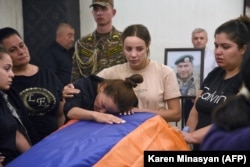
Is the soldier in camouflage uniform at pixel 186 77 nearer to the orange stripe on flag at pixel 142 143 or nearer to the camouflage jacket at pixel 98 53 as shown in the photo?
the camouflage jacket at pixel 98 53

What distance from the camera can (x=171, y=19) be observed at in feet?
15.8

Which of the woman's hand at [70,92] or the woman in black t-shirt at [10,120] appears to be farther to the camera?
the woman's hand at [70,92]

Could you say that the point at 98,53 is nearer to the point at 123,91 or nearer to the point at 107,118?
the point at 123,91

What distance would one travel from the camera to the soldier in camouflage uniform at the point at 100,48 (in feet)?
7.70

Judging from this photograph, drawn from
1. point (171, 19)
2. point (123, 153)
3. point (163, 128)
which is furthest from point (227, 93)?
point (171, 19)

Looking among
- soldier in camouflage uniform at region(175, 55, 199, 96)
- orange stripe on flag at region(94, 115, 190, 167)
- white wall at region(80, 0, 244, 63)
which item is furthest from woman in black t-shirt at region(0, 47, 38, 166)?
white wall at region(80, 0, 244, 63)

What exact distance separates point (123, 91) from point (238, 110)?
34.7 inches

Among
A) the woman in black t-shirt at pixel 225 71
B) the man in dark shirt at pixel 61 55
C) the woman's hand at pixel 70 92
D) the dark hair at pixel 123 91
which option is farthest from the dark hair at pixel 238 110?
the man in dark shirt at pixel 61 55

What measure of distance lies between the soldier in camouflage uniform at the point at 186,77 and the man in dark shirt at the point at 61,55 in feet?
3.59

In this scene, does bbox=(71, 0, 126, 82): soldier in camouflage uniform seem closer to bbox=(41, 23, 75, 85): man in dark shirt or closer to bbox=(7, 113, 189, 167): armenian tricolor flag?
bbox=(7, 113, 189, 167): armenian tricolor flag

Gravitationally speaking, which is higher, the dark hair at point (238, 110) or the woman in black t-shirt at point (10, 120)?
the dark hair at point (238, 110)

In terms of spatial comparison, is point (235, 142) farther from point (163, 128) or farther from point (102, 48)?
point (102, 48)

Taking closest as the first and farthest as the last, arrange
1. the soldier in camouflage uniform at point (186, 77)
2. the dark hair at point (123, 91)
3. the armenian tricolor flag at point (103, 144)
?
the armenian tricolor flag at point (103, 144) → the dark hair at point (123, 91) → the soldier in camouflage uniform at point (186, 77)

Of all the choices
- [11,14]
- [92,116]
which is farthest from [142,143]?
[11,14]
